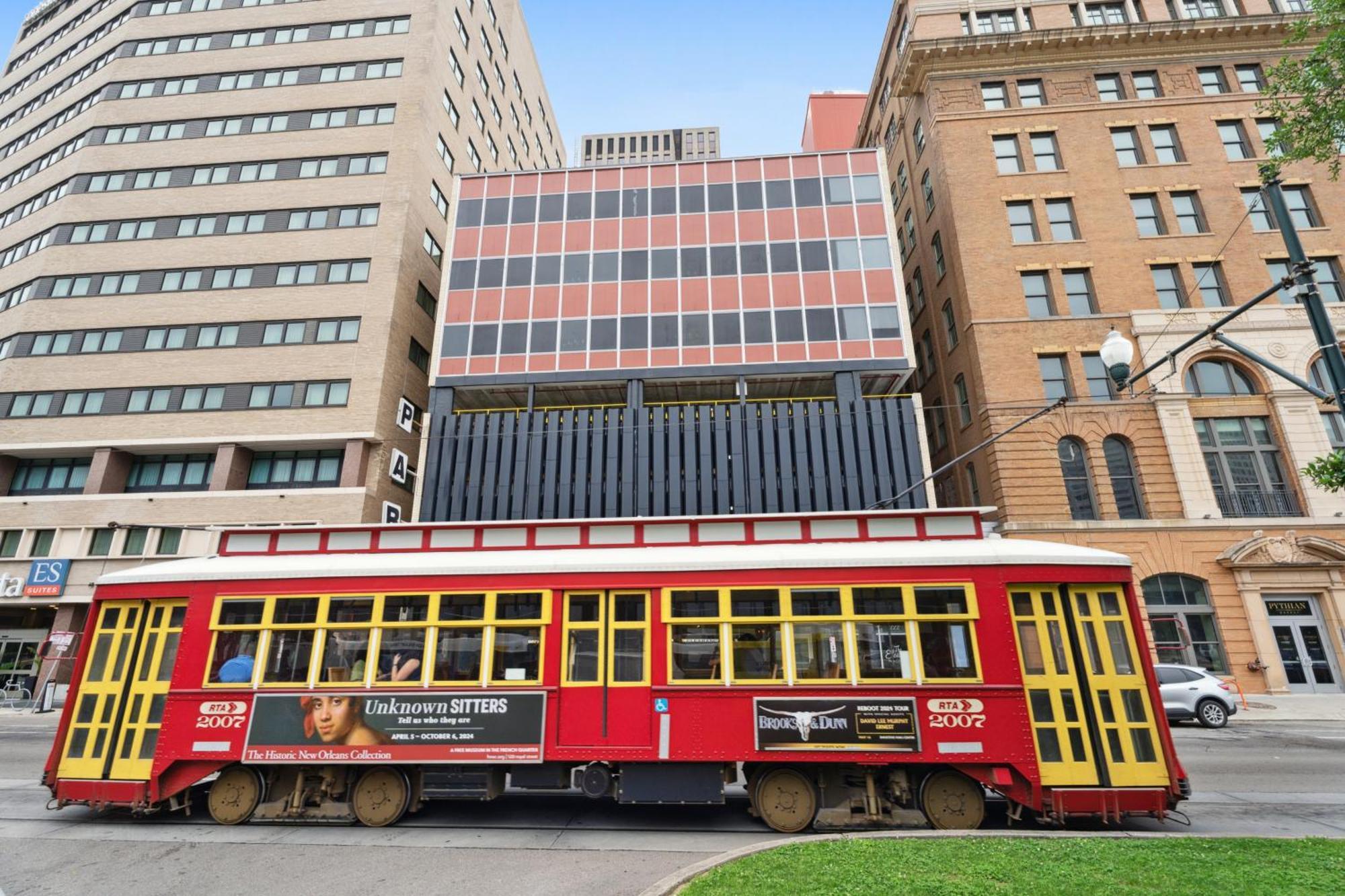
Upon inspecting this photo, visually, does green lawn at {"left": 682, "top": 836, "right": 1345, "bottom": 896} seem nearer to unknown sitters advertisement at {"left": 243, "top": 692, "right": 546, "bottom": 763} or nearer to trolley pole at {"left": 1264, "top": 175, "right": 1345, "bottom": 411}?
unknown sitters advertisement at {"left": 243, "top": 692, "right": 546, "bottom": 763}

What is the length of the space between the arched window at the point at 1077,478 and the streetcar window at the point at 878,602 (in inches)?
806

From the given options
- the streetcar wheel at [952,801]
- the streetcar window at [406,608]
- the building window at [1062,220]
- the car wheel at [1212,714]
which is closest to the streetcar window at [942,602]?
the streetcar wheel at [952,801]

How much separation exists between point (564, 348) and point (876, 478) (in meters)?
14.5

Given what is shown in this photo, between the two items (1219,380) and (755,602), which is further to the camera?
(1219,380)

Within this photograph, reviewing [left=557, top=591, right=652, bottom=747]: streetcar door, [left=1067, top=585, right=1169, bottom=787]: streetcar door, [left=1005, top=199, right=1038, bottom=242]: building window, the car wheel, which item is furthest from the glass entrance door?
[left=557, top=591, right=652, bottom=747]: streetcar door

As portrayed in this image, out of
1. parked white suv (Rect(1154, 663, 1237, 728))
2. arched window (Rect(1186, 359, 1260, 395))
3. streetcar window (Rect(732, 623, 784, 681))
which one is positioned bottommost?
parked white suv (Rect(1154, 663, 1237, 728))

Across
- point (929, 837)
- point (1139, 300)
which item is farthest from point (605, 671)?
point (1139, 300)

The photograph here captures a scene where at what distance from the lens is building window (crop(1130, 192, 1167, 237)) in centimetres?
2731

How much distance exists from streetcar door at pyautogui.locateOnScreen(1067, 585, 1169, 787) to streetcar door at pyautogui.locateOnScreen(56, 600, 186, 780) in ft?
38.6

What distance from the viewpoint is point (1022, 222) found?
28188 millimetres

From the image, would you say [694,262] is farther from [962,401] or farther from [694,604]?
[694,604]

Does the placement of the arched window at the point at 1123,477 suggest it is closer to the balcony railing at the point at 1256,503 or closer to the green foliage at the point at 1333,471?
the balcony railing at the point at 1256,503

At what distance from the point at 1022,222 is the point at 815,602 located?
27.4 m

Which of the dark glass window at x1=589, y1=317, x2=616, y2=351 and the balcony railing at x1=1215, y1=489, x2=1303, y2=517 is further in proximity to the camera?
the dark glass window at x1=589, y1=317, x2=616, y2=351
